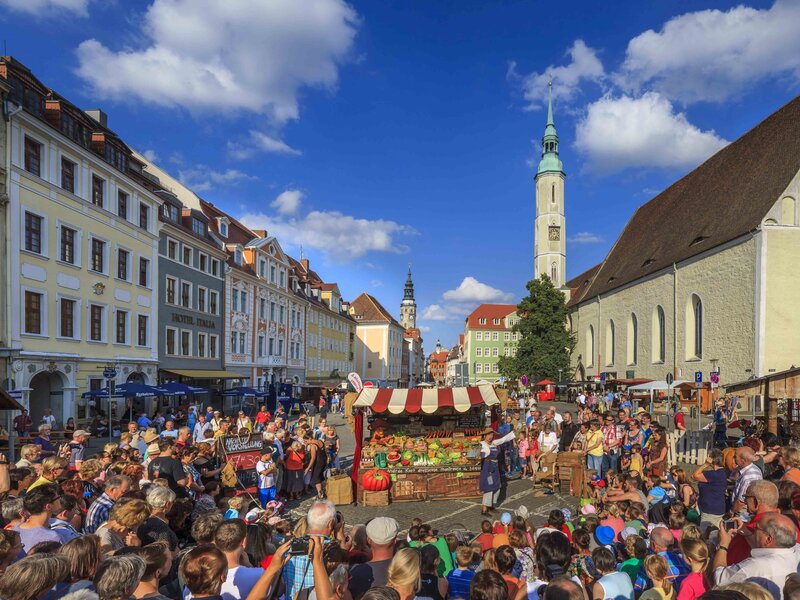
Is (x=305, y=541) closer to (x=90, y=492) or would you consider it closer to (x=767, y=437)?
(x=90, y=492)

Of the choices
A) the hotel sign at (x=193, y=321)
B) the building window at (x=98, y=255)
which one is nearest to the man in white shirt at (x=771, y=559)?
the building window at (x=98, y=255)

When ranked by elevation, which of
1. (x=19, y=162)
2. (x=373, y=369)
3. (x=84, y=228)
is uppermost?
(x=19, y=162)

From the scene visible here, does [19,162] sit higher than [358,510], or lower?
higher

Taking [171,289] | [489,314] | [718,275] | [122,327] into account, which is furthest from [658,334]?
[489,314]

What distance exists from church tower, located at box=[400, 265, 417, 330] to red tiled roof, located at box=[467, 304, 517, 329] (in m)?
36.0

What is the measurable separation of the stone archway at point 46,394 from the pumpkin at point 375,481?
14899mm

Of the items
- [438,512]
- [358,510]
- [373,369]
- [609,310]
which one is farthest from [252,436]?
[373,369]

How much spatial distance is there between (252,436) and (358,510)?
2.75m

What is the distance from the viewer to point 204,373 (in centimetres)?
2948

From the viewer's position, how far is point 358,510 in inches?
415

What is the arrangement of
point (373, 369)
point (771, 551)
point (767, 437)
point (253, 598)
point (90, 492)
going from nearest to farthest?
point (253, 598)
point (771, 551)
point (90, 492)
point (767, 437)
point (373, 369)

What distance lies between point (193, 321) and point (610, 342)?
3267 cm

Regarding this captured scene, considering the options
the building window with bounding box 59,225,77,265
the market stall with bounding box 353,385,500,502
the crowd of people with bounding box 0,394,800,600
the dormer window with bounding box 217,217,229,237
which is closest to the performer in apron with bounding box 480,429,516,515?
the market stall with bounding box 353,385,500,502

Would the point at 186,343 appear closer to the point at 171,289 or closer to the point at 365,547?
the point at 171,289
